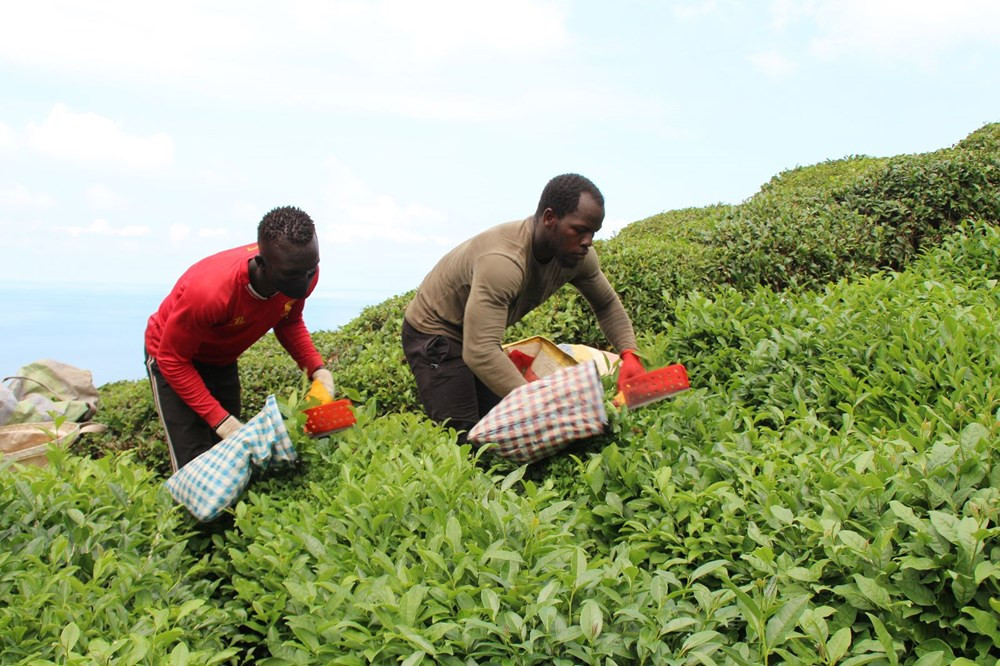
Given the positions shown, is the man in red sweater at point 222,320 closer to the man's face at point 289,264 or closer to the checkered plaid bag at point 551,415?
the man's face at point 289,264

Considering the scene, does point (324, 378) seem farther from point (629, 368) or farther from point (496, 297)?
point (629, 368)

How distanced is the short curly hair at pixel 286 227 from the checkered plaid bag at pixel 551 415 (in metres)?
1.18

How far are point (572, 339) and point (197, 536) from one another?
3163 mm

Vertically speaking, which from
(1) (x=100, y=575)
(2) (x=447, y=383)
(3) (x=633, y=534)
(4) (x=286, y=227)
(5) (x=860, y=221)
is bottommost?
(3) (x=633, y=534)

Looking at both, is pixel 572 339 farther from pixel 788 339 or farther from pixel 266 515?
pixel 266 515

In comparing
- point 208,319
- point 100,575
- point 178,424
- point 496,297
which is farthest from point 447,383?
point 100,575

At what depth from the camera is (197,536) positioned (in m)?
3.30

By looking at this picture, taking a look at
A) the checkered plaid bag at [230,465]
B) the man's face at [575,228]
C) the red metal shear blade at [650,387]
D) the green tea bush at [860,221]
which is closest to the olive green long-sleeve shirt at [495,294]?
the man's face at [575,228]

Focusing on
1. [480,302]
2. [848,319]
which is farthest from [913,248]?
[480,302]

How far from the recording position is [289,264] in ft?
11.7

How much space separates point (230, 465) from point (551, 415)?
1.21 m

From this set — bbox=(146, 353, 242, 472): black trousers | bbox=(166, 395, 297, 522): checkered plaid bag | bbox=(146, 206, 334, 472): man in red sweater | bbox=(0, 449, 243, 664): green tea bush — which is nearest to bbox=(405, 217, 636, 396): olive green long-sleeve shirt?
bbox=(146, 206, 334, 472): man in red sweater

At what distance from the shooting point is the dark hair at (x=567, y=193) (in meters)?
3.43

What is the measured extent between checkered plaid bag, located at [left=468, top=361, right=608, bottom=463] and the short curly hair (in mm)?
1178
